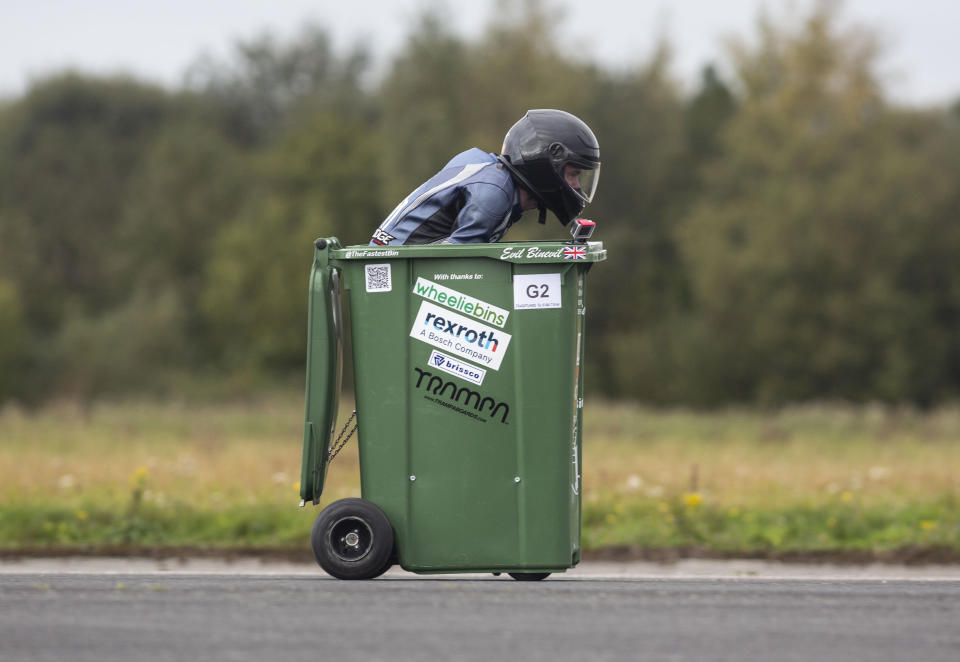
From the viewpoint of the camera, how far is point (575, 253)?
5.39m

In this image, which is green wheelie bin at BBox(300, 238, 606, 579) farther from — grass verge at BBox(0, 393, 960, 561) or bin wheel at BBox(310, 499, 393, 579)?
grass verge at BBox(0, 393, 960, 561)

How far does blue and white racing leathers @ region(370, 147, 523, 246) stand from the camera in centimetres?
566

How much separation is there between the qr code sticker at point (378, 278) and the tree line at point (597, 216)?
27566mm

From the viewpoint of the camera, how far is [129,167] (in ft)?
176

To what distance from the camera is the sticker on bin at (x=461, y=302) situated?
5402 mm

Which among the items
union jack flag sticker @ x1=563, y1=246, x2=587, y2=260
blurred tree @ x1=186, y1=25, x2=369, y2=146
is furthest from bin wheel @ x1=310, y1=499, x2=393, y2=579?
blurred tree @ x1=186, y1=25, x2=369, y2=146

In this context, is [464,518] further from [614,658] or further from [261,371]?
[261,371]

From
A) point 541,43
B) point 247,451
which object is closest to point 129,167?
point 541,43

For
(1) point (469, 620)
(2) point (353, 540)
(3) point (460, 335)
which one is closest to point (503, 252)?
(3) point (460, 335)

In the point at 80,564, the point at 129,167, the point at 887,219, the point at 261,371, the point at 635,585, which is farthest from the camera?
the point at 129,167

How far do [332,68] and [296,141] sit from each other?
9.85 metres

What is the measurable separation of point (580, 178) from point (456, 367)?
3.54ft

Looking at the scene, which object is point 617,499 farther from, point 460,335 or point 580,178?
point 460,335

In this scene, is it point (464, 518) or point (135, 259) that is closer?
point (464, 518)
